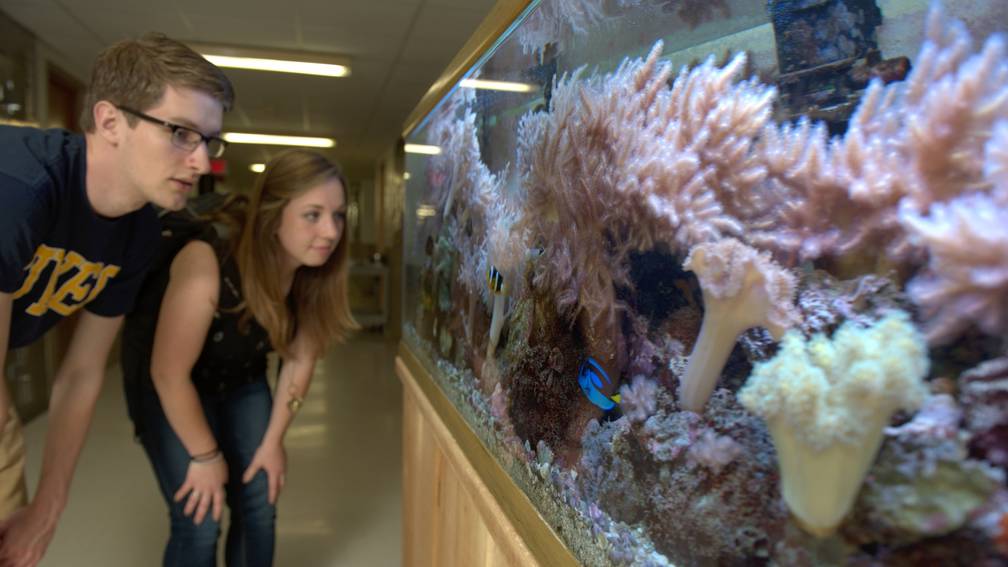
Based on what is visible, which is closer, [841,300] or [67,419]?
[841,300]

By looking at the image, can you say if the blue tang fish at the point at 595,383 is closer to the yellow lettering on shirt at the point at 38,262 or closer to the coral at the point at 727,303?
the coral at the point at 727,303

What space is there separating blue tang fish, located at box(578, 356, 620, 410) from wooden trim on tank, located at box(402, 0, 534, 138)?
0.58 metres

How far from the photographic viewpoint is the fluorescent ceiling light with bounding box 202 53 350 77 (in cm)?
476

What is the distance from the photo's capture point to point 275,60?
4781mm

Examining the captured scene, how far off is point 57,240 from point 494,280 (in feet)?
2.94

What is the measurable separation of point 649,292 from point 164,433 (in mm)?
1594

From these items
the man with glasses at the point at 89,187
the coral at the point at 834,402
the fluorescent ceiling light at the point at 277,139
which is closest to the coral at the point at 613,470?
the coral at the point at 834,402

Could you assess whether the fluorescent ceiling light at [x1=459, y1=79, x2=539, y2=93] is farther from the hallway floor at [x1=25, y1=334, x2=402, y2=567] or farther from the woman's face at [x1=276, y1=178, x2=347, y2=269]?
the hallway floor at [x1=25, y1=334, x2=402, y2=567]

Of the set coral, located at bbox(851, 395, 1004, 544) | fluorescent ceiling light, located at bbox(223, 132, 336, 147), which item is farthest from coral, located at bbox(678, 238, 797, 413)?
fluorescent ceiling light, located at bbox(223, 132, 336, 147)

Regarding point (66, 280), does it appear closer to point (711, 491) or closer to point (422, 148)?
point (422, 148)

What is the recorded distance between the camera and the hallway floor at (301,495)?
8.32 feet

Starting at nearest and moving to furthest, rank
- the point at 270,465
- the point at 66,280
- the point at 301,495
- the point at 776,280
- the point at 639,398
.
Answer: the point at 776,280 → the point at 639,398 → the point at 66,280 → the point at 270,465 → the point at 301,495

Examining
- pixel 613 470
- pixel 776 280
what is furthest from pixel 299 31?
pixel 776 280

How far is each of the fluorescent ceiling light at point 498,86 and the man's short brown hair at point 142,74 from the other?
56 cm
